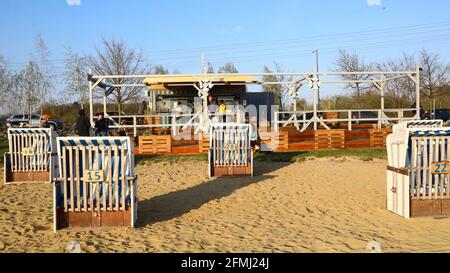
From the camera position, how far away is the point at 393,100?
3331cm

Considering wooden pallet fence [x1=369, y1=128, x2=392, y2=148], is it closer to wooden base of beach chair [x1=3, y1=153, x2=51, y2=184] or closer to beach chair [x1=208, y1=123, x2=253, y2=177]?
beach chair [x1=208, y1=123, x2=253, y2=177]

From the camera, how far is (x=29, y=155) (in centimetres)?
1050

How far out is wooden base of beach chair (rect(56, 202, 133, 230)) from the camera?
579 cm

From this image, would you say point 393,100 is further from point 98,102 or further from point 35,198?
point 35,198

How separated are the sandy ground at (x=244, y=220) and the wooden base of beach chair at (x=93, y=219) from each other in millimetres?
182

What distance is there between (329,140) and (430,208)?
33.7 feet

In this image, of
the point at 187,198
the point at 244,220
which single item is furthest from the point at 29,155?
the point at 244,220

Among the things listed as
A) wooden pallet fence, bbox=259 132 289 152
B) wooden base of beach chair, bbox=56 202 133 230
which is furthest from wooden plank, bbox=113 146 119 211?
wooden pallet fence, bbox=259 132 289 152

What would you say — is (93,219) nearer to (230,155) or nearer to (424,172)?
(424,172)

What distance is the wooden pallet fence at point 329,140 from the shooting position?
54.7 feet

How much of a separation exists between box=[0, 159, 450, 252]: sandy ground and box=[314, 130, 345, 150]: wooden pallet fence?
5994 millimetres

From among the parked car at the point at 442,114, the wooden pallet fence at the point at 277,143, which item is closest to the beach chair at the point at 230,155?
the wooden pallet fence at the point at 277,143

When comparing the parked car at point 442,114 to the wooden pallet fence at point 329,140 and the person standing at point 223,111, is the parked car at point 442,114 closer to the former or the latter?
the wooden pallet fence at point 329,140

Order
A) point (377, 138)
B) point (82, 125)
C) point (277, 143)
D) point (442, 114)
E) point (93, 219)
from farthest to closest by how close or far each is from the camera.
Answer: point (442, 114)
point (377, 138)
point (277, 143)
point (82, 125)
point (93, 219)
